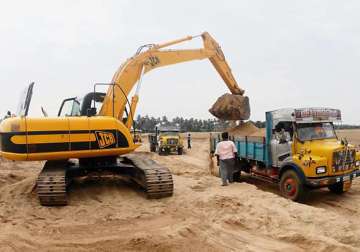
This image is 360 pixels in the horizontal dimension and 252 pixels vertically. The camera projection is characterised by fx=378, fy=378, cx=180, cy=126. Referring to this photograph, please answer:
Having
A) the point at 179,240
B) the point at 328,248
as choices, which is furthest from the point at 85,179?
the point at 328,248

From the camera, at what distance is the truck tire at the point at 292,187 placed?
8828mm

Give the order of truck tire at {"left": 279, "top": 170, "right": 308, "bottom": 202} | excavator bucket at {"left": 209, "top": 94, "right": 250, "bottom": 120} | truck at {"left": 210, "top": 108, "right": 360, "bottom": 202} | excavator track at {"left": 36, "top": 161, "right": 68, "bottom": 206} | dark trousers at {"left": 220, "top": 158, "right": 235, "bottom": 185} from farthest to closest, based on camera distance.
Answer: excavator bucket at {"left": 209, "top": 94, "right": 250, "bottom": 120} < dark trousers at {"left": 220, "top": 158, "right": 235, "bottom": 185} < truck tire at {"left": 279, "top": 170, "right": 308, "bottom": 202} < truck at {"left": 210, "top": 108, "right": 360, "bottom": 202} < excavator track at {"left": 36, "top": 161, "right": 68, "bottom": 206}

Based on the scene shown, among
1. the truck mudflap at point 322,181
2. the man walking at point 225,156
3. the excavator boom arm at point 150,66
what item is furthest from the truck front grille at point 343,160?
the excavator boom arm at point 150,66

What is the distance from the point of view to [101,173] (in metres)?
9.56

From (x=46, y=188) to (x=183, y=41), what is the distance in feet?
22.2

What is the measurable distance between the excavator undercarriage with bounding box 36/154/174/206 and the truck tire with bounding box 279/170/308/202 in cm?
286

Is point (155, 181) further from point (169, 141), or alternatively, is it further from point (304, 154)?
point (169, 141)

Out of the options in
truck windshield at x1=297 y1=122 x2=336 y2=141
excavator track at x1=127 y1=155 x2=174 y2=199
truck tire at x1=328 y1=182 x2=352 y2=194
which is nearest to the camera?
excavator track at x1=127 y1=155 x2=174 y2=199

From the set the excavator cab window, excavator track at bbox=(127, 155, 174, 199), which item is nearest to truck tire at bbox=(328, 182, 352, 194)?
excavator track at bbox=(127, 155, 174, 199)

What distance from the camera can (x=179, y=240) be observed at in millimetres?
5469

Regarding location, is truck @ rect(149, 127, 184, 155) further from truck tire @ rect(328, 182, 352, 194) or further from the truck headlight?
the truck headlight

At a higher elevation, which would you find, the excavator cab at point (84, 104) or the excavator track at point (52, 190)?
the excavator cab at point (84, 104)

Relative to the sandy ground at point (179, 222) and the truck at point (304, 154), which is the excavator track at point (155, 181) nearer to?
the sandy ground at point (179, 222)

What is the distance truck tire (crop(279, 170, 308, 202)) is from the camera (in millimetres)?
8828
